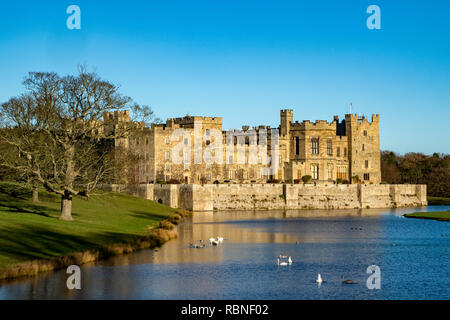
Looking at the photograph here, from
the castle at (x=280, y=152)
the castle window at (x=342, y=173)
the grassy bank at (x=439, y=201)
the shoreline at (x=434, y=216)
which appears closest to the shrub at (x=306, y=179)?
the castle at (x=280, y=152)

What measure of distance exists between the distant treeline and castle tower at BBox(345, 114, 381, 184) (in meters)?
21.2

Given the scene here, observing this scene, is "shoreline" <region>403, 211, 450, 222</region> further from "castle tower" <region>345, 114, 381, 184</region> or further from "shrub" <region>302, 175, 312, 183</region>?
"castle tower" <region>345, 114, 381, 184</region>

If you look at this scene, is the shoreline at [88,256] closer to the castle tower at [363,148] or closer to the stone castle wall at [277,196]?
the stone castle wall at [277,196]

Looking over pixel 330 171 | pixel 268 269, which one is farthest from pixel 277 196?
pixel 268 269

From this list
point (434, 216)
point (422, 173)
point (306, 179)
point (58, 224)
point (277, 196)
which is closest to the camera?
point (58, 224)

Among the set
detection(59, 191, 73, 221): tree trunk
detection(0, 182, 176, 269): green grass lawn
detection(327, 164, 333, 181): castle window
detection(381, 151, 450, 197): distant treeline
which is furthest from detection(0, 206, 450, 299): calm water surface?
detection(381, 151, 450, 197): distant treeline

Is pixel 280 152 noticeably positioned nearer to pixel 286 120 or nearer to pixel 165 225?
pixel 286 120

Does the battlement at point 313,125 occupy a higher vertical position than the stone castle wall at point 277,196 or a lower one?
higher

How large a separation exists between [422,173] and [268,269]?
96.8 metres

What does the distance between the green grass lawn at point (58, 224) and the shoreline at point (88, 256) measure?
56 centimetres

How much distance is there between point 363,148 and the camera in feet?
316

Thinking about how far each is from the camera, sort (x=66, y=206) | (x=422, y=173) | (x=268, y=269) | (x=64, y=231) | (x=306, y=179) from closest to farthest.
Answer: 1. (x=268, y=269)
2. (x=64, y=231)
3. (x=66, y=206)
4. (x=306, y=179)
5. (x=422, y=173)

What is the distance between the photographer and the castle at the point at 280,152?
80750 mm
